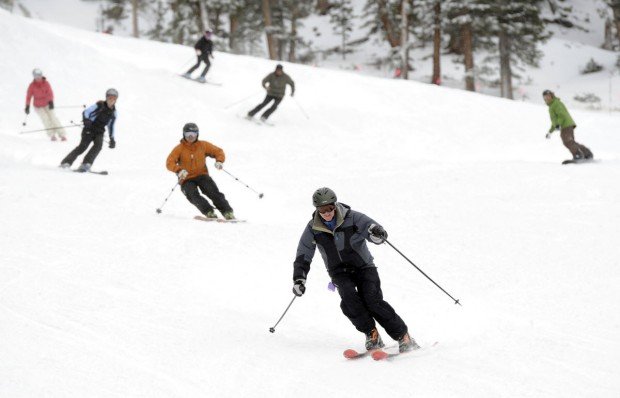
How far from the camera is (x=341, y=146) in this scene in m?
16.9

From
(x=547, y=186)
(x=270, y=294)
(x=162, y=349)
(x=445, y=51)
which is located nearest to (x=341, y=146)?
(x=547, y=186)

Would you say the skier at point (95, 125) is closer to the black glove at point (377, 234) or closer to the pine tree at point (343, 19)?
the black glove at point (377, 234)

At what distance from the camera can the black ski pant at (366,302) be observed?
4.98 m

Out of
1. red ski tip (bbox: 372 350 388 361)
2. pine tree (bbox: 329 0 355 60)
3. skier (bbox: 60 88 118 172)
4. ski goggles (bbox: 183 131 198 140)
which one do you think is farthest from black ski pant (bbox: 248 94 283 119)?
pine tree (bbox: 329 0 355 60)

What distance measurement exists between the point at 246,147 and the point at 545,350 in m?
12.2

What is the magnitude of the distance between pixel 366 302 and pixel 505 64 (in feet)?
90.5

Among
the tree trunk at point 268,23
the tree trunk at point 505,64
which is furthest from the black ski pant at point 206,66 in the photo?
the tree trunk at point 505,64

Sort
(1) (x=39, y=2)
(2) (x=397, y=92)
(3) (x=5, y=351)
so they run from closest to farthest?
(3) (x=5, y=351)
(2) (x=397, y=92)
(1) (x=39, y=2)

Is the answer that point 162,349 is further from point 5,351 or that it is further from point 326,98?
point 326,98

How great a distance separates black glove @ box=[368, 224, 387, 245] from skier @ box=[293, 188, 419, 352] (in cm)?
2

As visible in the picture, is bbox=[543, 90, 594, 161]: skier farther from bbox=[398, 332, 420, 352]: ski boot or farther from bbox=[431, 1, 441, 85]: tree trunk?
bbox=[431, 1, 441, 85]: tree trunk

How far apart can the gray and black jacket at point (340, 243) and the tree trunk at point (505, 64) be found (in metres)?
26.7

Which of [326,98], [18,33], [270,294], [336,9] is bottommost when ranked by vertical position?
[270,294]

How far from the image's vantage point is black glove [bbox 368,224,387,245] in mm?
4809
